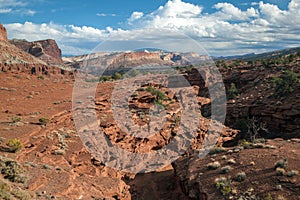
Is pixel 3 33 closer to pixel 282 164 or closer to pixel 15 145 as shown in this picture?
pixel 15 145

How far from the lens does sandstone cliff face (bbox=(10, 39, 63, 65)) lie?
9144 cm

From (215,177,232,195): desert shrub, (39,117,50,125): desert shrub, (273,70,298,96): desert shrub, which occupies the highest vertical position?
(273,70,298,96): desert shrub

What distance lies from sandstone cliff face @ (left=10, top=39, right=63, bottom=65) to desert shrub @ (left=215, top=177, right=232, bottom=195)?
83514 mm

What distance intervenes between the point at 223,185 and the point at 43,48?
100m

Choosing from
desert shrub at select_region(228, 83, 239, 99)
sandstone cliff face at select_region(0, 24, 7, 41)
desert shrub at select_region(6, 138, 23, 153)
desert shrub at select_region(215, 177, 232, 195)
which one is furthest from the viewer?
sandstone cliff face at select_region(0, 24, 7, 41)

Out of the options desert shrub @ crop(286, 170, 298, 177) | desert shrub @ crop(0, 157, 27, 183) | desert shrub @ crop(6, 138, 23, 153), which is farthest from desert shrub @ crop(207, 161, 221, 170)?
desert shrub @ crop(6, 138, 23, 153)

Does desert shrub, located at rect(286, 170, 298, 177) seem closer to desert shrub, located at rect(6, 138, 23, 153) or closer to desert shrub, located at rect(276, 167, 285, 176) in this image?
desert shrub, located at rect(276, 167, 285, 176)

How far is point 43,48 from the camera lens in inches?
3986

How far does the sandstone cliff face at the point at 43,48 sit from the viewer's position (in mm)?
91438

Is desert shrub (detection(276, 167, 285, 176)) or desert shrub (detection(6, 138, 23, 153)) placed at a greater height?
desert shrub (detection(6, 138, 23, 153))

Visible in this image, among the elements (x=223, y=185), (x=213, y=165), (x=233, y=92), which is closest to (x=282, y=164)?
(x=223, y=185)

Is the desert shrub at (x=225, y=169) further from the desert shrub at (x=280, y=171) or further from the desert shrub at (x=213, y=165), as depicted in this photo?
the desert shrub at (x=280, y=171)

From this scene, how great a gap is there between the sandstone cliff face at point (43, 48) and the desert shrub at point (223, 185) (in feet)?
274

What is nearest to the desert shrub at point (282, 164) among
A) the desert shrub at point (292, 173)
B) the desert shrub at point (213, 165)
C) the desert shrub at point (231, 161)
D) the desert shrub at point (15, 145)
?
the desert shrub at point (292, 173)
